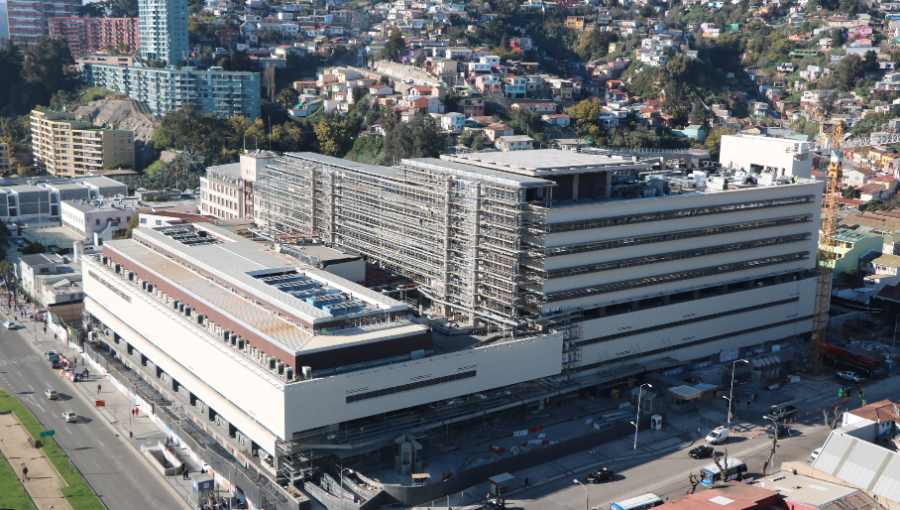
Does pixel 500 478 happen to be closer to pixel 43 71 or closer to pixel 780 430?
pixel 780 430

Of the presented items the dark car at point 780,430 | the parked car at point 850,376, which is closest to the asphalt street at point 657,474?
the dark car at point 780,430

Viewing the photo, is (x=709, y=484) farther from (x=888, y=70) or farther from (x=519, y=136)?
(x=888, y=70)

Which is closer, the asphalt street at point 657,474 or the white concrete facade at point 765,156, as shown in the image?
the asphalt street at point 657,474

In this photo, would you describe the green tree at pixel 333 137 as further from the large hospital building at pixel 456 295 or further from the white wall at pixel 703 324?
the white wall at pixel 703 324

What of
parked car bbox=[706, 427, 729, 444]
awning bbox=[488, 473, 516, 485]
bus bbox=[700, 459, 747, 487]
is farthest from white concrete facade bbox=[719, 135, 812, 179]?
awning bbox=[488, 473, 516, 485]

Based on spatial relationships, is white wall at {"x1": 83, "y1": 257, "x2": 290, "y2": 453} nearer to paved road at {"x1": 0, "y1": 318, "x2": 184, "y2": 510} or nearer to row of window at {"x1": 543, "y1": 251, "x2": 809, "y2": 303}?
paved road at {"x1": 0, "y1": 318, "x2": 184, "y2": 510}

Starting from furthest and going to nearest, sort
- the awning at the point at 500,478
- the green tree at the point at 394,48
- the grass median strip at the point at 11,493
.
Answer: the green tree at the point at 394,48 → the awning at the point at 500,478 → the grass median strip at the point at 11,493
